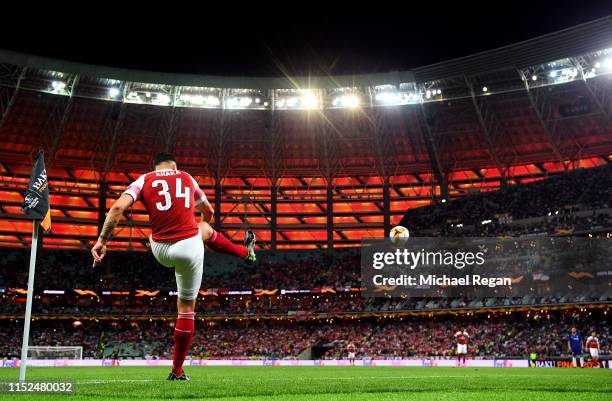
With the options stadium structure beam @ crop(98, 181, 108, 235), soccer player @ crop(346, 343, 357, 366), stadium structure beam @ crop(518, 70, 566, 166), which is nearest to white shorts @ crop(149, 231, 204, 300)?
soccer player @ crop(346, 343, 357, 366)

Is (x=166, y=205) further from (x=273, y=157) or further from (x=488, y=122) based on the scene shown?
(x=488, y=122)

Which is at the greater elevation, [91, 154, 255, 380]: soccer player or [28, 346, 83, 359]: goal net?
[91, 154, 255, 380]: soccer player

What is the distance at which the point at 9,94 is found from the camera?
179ft

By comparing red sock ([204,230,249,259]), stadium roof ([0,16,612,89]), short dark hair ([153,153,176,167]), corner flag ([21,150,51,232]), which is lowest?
red sock ([204,230,249,259])

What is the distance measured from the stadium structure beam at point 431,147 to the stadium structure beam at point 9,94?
34.8 meters

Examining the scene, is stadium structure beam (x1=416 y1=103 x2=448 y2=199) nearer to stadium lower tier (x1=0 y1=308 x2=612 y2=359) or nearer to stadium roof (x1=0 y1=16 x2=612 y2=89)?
stadium roof (x1=0 y1=16 x2=612 y2=89)

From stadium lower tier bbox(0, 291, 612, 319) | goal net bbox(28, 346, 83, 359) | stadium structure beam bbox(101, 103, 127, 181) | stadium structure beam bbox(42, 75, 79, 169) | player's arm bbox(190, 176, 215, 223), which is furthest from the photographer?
stadium lower tier bbox(0, 291, 612, 319)

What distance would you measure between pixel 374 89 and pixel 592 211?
21325mm

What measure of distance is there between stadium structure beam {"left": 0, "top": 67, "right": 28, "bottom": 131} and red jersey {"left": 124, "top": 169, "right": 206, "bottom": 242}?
47.9m

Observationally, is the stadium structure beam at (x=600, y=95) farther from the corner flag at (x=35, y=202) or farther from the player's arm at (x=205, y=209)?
the corner flag at (x=35, y=202)

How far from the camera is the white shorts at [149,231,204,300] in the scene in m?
8.18

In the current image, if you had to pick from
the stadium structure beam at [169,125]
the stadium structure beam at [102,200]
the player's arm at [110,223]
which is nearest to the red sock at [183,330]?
the player's arm at [110,223]

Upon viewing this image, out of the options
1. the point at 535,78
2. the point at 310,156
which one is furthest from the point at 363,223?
the point at 535,78

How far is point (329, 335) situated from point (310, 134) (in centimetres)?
2026
